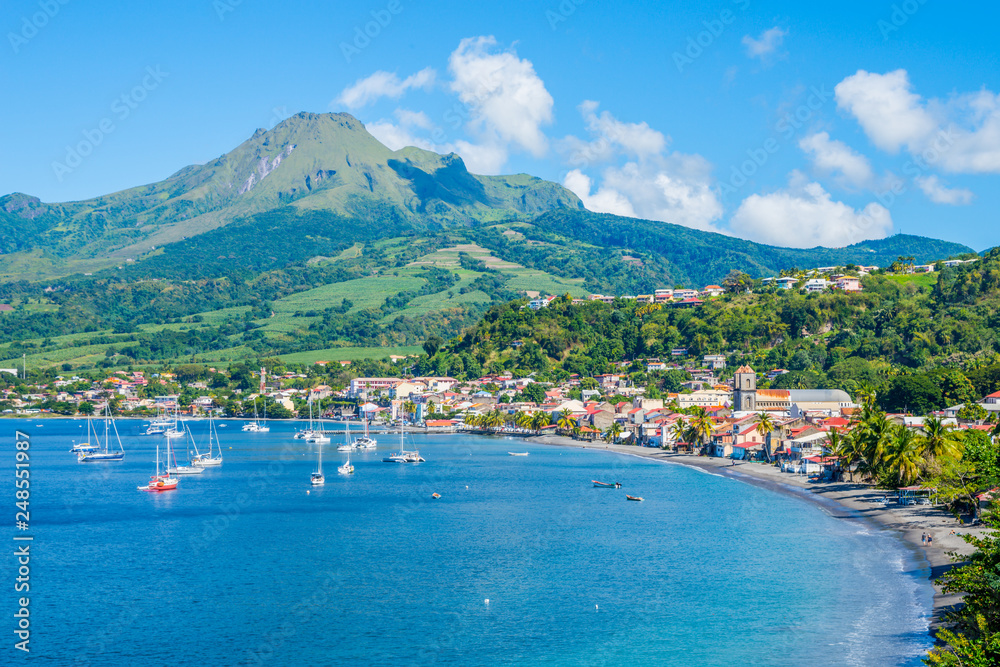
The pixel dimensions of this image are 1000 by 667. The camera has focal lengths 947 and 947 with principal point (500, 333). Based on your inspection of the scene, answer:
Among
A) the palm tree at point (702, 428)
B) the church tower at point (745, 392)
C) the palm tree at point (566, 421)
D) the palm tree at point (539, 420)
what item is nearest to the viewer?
the palm tree at point (702, 428)

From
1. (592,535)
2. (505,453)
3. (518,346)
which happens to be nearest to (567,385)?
(518,346)

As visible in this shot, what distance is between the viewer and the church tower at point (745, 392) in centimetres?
11375

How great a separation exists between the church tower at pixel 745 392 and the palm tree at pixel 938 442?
5333 centimetres

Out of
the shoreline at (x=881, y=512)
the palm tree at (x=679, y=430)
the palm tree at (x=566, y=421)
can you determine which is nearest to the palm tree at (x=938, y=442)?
the shoreline at (x=881, y=512)

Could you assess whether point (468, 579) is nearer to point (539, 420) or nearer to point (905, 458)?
point (905, 458)

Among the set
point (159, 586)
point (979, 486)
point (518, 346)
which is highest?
point (518, 346)

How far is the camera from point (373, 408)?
571 ft

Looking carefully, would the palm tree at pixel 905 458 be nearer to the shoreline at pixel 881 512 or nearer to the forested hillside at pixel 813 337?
the shoreline at pixel 881 512

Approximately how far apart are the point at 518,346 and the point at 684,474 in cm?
10573

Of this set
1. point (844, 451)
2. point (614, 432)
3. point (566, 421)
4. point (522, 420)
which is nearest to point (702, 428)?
point (614, 432)

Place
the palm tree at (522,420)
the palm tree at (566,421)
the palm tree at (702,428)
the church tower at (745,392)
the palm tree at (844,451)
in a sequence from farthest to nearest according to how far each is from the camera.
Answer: the palm tree at (522,420)
the palm tree at (566,421)
the church tower at (745,392)
the palm tree at (702,428)
the palm tree at (844,451)

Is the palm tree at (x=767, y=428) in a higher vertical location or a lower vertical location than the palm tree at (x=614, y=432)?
higher

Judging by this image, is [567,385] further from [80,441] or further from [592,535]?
[592,535]

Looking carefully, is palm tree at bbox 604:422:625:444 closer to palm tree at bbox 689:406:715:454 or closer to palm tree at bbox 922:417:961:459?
palm tree at bbox 689:406:715:454
